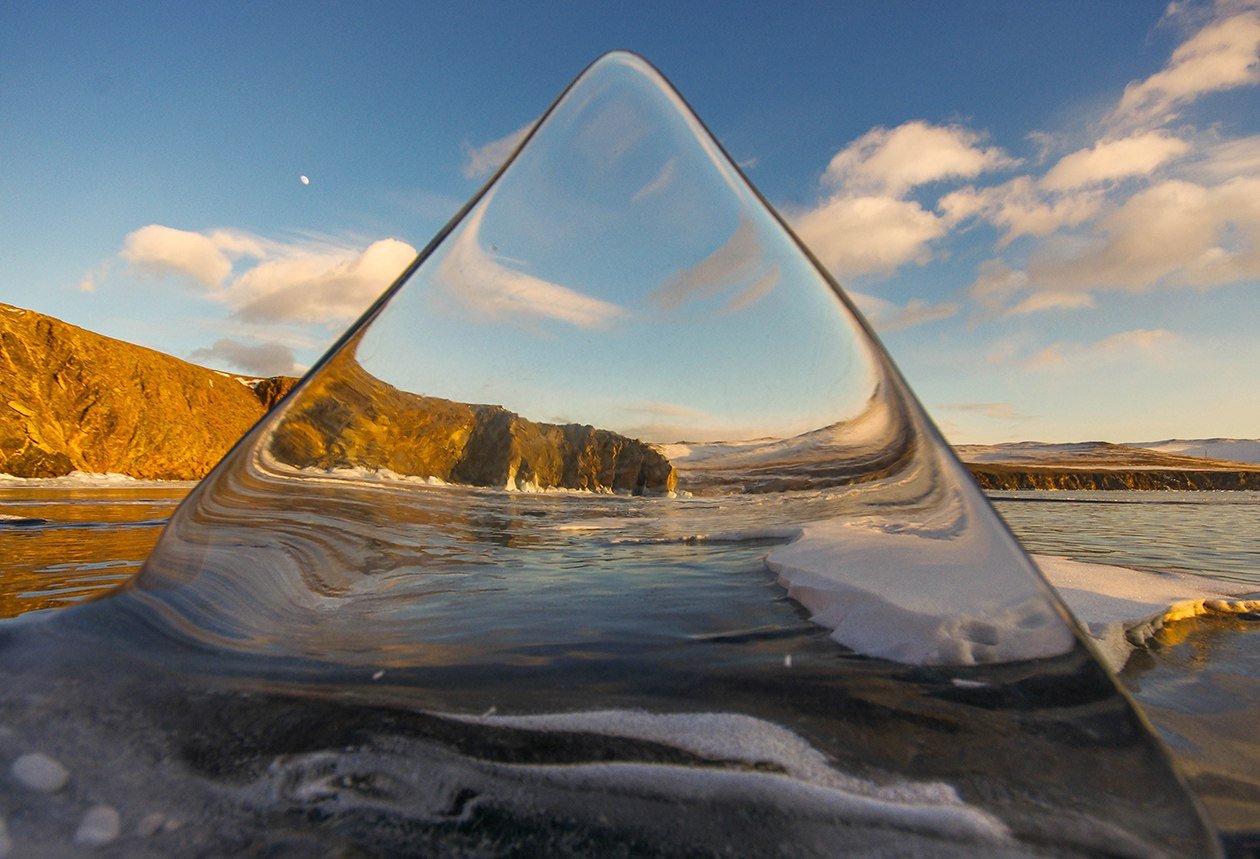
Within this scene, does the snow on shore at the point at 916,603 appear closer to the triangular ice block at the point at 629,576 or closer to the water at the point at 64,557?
the triangular ice block at the point at 629,576

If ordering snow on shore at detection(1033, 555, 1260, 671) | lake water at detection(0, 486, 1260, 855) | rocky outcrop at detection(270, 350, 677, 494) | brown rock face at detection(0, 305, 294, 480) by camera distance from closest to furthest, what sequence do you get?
lake water at detection(0, 486, 1260, 855), rocky outcrop at detection(270, 350, 677, 494), snow on shore at detection(1033, 555, 1260, 671), brown rock face at detection(0, 305, 294, 480)

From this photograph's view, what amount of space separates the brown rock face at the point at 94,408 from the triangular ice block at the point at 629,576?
37537mm

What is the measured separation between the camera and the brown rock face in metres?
31.0

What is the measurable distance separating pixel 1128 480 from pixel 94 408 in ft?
207

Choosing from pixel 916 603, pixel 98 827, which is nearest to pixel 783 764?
pixel 916 603

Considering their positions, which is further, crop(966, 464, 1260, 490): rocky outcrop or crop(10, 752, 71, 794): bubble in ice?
crop(966, 464, 1260, 490): rocky outcrop

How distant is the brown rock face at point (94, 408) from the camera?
3105cm

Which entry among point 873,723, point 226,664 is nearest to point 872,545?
point 873,723

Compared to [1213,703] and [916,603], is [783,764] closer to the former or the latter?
[916,603]

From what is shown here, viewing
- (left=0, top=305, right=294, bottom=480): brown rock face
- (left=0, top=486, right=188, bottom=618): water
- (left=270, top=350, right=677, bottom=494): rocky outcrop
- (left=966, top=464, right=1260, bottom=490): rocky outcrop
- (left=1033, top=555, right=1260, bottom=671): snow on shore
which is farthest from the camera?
(left=966, top=464, right=1260, bottom=490): rocky outcrop

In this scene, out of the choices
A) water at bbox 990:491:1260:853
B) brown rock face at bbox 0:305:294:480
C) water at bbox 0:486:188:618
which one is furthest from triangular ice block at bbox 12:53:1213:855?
brown rock face at bbox 0:305:294:480

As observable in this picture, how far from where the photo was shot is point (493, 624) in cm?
91

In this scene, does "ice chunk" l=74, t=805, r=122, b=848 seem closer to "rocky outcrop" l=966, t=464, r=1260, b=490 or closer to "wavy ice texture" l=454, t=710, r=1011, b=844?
"wavy ice texture" l=454, t=710, r=1011, b=844

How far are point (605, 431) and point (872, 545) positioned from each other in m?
0.58
